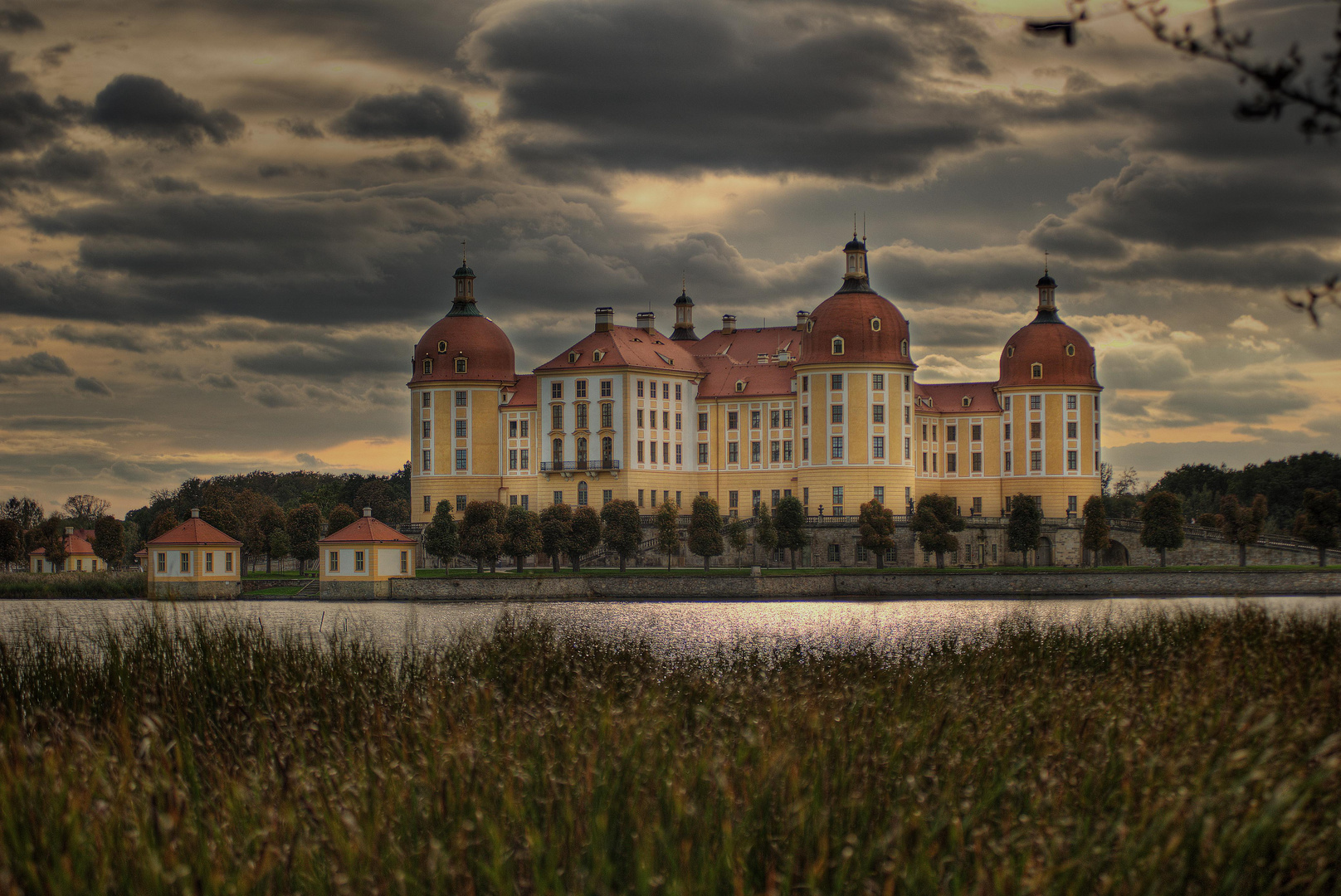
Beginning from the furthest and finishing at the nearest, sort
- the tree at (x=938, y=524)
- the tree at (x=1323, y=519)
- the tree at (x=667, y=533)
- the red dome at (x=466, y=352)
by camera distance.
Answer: the red dome at (x=466, y=352) → the tree at (x=667, y=533) → the tree at (x=938, y=524) → the tree at (x=1323, y=519)

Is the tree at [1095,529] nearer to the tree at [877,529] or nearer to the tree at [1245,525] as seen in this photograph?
the tree at [1245,525]

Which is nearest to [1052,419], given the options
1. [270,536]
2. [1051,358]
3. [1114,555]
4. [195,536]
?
[1051,358]

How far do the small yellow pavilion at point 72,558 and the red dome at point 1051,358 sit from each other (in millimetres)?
59620

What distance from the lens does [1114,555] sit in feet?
255

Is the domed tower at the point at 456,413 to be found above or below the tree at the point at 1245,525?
above

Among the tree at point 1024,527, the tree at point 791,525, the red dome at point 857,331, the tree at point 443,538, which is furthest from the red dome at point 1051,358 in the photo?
the tree at point 443,538

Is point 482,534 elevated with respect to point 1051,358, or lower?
lower

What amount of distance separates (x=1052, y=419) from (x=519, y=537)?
→ 34.3 m

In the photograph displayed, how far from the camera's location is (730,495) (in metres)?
84.6

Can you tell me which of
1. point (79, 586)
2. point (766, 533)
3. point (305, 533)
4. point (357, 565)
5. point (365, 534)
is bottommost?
point (79, 586)

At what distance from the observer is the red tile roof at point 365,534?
2473 inches

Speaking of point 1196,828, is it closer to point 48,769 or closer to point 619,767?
point 619,767

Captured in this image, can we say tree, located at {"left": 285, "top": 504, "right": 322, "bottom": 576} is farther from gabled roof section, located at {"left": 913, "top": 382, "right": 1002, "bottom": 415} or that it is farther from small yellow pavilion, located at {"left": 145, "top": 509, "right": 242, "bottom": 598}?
gabled roof section, located at {"left": 913, "top": 382, "right": 1002, "bottom": 415}

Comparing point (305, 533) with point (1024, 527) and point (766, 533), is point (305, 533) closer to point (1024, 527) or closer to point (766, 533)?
point (766, 533)
